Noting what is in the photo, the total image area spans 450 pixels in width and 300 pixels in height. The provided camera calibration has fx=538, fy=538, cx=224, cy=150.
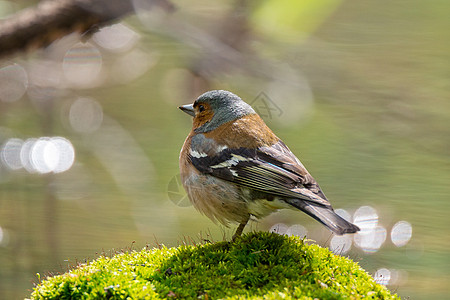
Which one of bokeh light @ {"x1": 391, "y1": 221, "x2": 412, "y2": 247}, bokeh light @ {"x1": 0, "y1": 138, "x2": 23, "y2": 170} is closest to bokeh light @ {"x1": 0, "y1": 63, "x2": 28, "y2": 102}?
bokeh light @ {"x1": 0, "y1": 138, "x2": 23, "y2": 170}

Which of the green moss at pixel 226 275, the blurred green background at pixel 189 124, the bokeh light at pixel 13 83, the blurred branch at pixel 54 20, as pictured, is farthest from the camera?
the bokeh light at pixel 13 83

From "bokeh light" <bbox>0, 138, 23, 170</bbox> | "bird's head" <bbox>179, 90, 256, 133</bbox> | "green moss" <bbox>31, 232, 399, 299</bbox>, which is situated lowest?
"bokeh light" <bbox>0, 138, 23, 170</bbox>

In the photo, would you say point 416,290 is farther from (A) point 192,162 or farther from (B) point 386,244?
(A) point 192,162

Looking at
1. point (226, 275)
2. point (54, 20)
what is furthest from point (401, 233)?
point (54, 20)

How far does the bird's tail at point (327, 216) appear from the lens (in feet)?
9.98

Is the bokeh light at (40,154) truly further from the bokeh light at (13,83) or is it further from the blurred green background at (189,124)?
the bokeh light at (13,83)

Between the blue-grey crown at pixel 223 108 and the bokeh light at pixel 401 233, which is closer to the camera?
the blue-grey crown at pixel 223 108

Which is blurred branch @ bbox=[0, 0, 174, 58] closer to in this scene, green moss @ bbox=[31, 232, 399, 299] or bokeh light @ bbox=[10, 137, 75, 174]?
green moss @ bbox=[31, 232, 399, 299]

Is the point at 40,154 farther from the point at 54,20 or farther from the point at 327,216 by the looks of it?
the point at 327,216

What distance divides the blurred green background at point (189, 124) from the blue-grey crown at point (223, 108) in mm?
987

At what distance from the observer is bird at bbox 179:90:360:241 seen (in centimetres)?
350

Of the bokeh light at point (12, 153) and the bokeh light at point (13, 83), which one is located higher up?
the bokeh light at point (13, 83)

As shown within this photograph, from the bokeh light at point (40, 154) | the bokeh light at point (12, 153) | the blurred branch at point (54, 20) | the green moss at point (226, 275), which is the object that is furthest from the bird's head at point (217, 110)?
the bokeh light at point (12, 153)

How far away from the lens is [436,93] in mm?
8305
